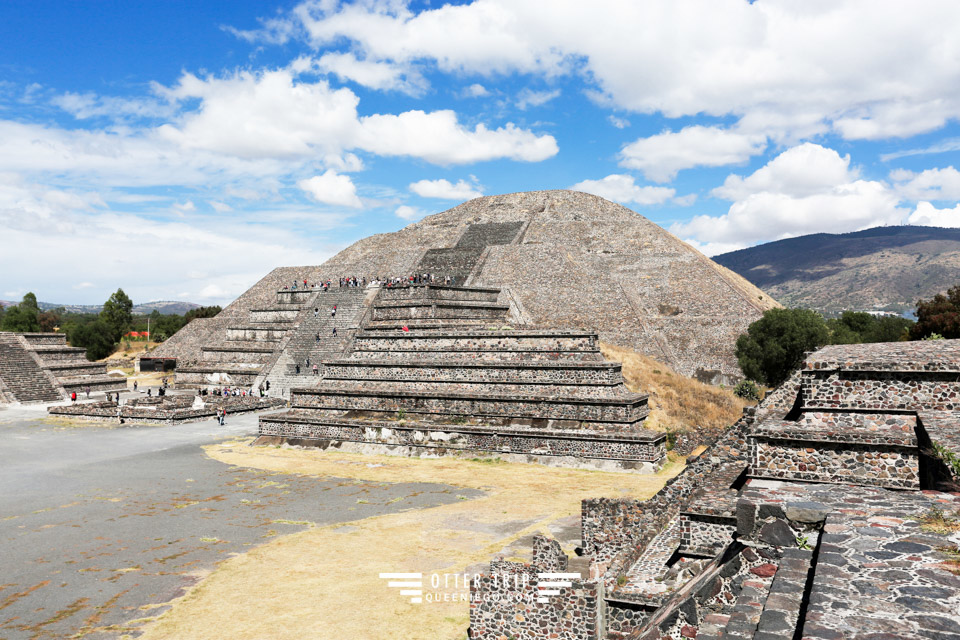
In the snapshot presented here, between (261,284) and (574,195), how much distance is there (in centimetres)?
3448

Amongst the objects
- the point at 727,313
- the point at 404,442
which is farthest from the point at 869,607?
the point at 727,313

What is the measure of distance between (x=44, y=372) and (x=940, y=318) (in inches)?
2106

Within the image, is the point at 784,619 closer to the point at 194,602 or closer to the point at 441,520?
the point at 194,602

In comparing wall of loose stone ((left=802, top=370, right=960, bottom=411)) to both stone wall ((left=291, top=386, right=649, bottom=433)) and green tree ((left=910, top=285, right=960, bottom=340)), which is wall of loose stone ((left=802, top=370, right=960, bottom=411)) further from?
green tree ((left=910, top=285, right=960, bottom=340))

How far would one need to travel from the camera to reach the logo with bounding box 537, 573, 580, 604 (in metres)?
6.62

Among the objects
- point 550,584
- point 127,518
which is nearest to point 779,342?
point 550,584

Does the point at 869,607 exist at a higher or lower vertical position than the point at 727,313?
lower

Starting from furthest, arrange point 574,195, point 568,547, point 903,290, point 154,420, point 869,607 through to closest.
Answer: point 903,290, point 574,195, point 154,420, point 568,547, point 869,607

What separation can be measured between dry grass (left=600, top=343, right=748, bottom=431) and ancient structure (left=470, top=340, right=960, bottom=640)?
1129 cm

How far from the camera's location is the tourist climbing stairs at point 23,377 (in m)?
34.9

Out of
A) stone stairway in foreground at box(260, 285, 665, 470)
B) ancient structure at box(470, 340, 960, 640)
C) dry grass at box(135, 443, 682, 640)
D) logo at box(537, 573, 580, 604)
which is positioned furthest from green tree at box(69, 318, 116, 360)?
logo at box(537, 573, 580, 604)

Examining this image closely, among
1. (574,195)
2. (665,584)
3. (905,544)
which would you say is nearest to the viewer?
(905,544)

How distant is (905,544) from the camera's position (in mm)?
4207

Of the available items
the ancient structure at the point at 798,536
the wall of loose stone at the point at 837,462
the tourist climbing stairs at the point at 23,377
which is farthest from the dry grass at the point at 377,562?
the tourist climbing stairs at the point at 23,377
